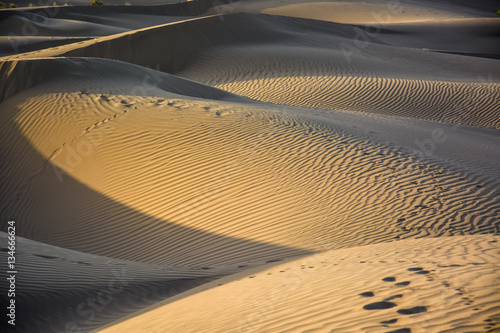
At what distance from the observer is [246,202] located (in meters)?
8.05

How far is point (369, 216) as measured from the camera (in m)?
7.52

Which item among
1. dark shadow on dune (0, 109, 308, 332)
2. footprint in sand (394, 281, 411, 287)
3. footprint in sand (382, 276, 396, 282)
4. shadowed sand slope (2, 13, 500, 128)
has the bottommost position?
footprint in sand (394, 281, 411, 287)

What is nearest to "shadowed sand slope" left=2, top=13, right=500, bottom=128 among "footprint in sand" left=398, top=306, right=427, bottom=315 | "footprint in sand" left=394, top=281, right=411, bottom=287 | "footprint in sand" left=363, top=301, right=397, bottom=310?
"footprint in sand" left=394, top=281, right=411, bottom=287

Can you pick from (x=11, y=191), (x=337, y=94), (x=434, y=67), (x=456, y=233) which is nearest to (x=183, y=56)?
(x=337, y=94)

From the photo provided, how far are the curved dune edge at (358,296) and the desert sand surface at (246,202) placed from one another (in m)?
0.02

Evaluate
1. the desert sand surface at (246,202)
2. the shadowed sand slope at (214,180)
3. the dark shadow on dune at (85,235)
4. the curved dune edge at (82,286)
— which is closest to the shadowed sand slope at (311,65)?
the desert sand surface at (246,202)

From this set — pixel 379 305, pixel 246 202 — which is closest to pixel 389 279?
pixel 379 305

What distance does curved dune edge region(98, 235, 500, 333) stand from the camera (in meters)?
3.40

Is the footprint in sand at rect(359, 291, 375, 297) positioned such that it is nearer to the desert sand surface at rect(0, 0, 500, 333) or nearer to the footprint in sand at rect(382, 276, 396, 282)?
the desert sand surface at rect(0, 0, 500, 333)

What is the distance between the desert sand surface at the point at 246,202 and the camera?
4277 millimetres

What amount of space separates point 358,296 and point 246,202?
166 inches

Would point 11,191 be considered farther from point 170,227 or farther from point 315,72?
point 315,72

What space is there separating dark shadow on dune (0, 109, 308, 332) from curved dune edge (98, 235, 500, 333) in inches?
24.9

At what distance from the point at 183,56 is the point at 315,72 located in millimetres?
5859
